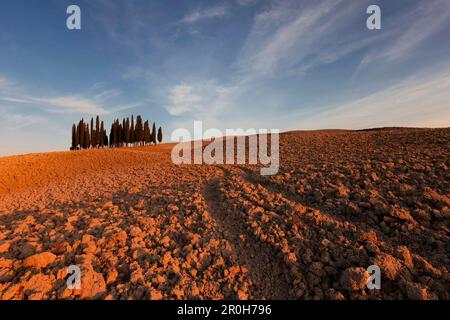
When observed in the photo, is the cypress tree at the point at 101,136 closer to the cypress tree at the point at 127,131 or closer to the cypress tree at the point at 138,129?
the cypress tree at the point at 127,131

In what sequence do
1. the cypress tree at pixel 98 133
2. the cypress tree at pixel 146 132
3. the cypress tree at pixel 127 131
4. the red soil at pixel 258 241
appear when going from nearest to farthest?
the red soil at pixel 258 241 < the cypress tree at pixel 98 133 < the cypress tree at pixel 127 131 < the cypress tree at pixel 146 132

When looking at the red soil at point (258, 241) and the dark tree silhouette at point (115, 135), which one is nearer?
the red soil at point (258, 241)

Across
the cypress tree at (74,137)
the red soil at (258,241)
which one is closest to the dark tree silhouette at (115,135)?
the cypress tree at (74,137)

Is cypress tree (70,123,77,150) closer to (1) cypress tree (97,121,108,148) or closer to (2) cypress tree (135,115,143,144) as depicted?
(1) cypress tree (97,121,108,148)

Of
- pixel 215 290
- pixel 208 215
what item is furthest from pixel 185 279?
pixel 208 215

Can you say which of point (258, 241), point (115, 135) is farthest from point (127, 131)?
point (258, 241)

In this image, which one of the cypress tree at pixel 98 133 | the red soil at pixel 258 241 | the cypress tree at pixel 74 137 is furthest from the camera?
the cypress tree at pixel 98 133

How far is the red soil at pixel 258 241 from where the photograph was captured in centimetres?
384

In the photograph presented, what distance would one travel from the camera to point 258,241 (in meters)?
5.34

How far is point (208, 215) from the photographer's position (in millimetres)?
6707

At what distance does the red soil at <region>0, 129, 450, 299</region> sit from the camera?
3.84 metres

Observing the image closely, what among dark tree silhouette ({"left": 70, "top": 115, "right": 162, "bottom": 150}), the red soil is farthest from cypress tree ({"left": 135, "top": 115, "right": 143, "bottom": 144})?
the red soil
